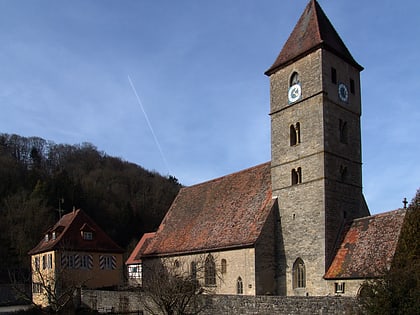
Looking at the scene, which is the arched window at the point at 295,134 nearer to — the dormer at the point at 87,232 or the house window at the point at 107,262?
the dormer at the point at 87,232

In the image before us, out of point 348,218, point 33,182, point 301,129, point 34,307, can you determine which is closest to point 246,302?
point 348,218

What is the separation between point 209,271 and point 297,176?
906 centimetres

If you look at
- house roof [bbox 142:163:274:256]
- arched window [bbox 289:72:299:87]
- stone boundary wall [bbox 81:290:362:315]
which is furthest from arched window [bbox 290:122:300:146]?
stone boundary wall [bbox 81:290:362:315]

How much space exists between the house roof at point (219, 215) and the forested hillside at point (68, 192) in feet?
85.4

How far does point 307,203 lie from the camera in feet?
95.2

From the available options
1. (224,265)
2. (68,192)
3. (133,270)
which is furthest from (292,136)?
(68,192)

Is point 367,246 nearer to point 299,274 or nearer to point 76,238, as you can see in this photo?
point 299,274

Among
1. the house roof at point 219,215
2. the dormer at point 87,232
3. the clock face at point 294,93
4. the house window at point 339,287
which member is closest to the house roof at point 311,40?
the clock face at point 294,93

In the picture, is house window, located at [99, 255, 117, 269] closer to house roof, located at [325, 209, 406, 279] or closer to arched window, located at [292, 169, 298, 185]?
arched window, located at [292, 169, 298, 185]

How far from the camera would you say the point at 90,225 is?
44.3m

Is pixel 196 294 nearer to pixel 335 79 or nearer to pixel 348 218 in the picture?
pixel 348 218

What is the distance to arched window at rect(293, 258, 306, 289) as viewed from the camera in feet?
93.7

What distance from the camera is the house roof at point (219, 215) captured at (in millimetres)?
31719

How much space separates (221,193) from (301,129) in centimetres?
981
